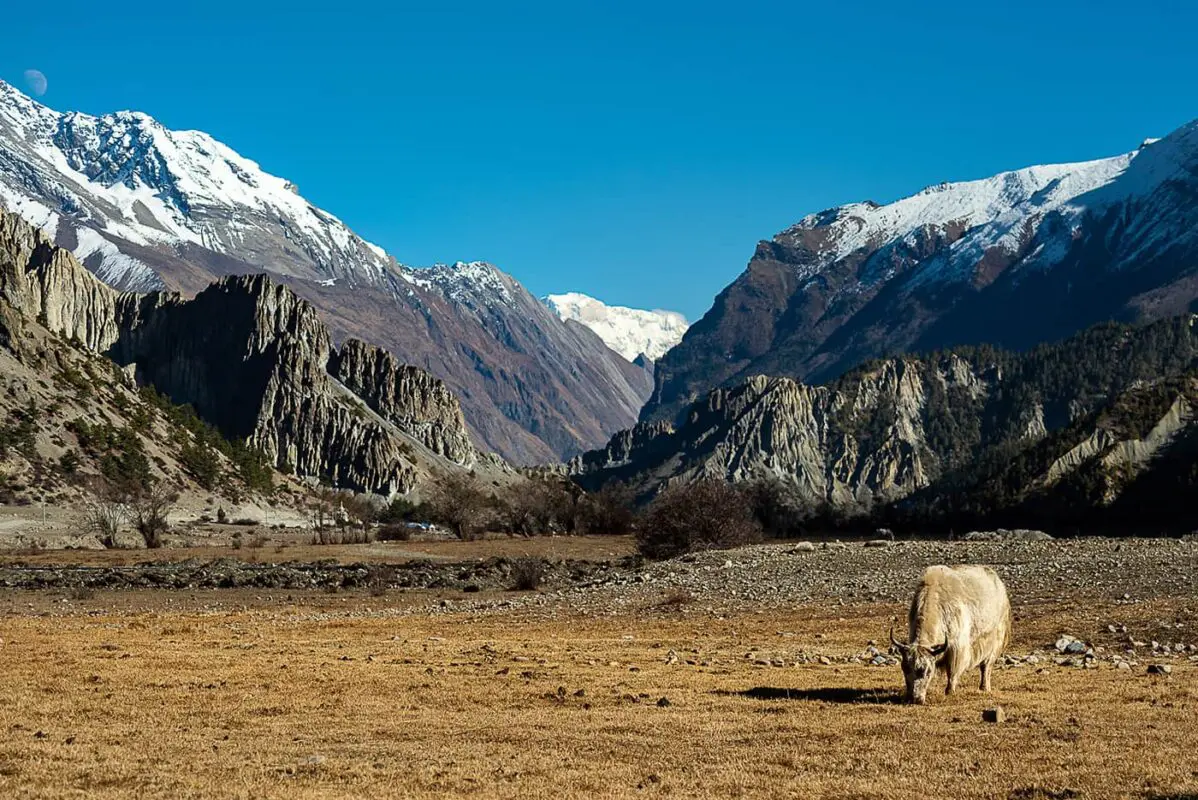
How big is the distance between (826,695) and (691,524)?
59.0 m

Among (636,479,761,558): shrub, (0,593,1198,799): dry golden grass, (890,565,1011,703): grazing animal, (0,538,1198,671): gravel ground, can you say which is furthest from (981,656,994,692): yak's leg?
(636,479,761,558): shrub

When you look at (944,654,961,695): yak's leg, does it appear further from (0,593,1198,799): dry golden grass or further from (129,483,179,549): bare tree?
(129,483,179,549): bare tree

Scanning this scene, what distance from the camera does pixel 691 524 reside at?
80750 mm

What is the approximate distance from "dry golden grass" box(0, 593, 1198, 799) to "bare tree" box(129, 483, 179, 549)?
226 ft

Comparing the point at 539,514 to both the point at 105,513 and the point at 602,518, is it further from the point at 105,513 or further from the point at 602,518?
the point at 105,513

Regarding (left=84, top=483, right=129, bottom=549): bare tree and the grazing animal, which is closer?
the grazing animal

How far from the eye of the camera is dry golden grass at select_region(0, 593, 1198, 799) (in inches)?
586

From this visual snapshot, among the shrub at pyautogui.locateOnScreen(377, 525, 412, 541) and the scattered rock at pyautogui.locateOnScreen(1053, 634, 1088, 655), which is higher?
the shrub at pyautogui.locateOnScreen(377, 525, 412, 541)

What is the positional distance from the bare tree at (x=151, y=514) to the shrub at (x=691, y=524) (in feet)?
134

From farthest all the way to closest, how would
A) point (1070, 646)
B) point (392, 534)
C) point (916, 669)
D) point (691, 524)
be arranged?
point (392, 534), point (691, 524), point (1070, 646), point (916, 669)

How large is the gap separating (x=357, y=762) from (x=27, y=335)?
5771 inches

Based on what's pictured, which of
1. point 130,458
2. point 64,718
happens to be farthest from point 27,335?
point 64,718

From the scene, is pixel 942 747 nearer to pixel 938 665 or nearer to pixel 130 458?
pixel 938 665

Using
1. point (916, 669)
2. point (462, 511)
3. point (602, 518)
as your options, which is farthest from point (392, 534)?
point (916, 669)
